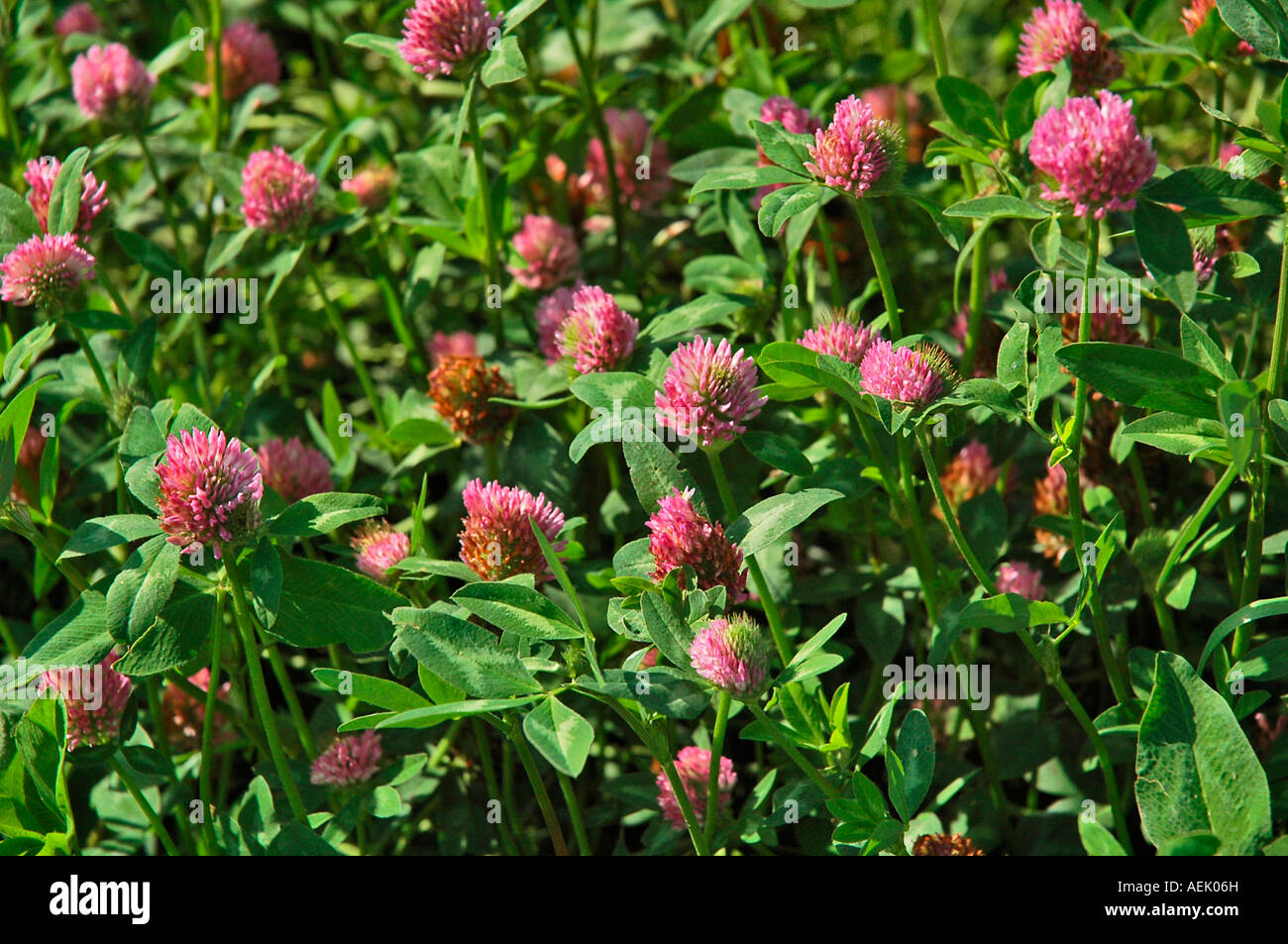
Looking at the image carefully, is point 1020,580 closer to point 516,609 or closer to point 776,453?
point 776,453

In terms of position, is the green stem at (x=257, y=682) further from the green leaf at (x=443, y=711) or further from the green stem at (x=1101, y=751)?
the green stem at (x=1101, y=751)

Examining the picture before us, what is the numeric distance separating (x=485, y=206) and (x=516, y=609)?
0.71 metres

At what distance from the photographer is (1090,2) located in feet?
5.68

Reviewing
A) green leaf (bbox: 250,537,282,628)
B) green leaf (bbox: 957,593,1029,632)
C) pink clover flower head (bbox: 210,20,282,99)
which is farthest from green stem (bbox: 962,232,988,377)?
pink clover flower head (bbox: 210,20,282,99)

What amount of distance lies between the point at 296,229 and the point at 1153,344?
3.89ft

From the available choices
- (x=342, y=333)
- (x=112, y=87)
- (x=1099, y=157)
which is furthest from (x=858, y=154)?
(x=112, y=87)

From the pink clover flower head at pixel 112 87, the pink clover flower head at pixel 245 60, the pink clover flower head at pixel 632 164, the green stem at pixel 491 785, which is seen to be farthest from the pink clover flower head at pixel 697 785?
the pink clover flower head at pixel 245 60

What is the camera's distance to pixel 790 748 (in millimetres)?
1202

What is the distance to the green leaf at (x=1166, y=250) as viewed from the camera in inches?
47.1

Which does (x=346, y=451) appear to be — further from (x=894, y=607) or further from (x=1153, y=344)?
(x=1153, y=344)

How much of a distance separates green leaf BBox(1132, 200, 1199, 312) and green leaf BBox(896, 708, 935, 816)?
19.0 inches

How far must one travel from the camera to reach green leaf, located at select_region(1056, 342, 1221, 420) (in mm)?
1198
